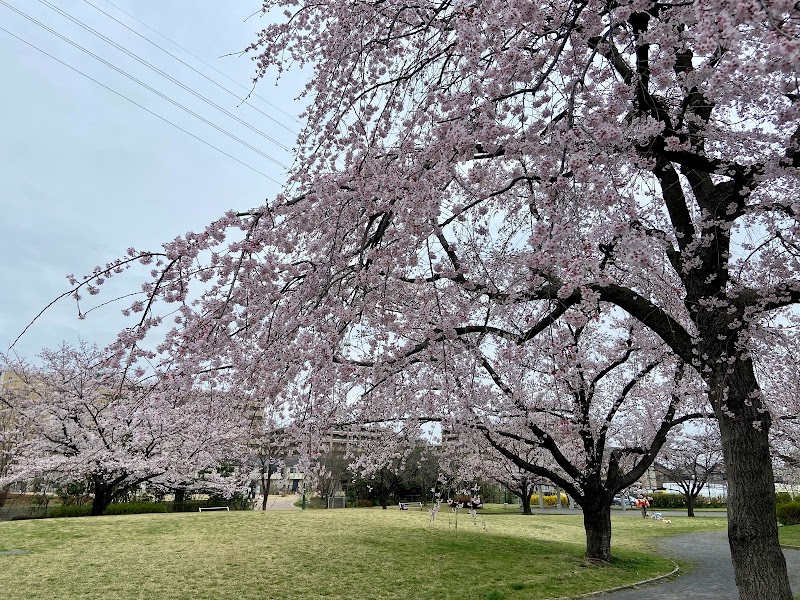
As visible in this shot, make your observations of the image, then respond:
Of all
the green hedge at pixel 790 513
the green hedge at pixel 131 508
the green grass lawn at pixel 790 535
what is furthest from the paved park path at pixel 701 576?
the green hedge at pixel 131 508

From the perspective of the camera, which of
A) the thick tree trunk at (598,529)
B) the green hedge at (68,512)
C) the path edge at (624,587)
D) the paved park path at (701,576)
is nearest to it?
the path edge at (624,587)

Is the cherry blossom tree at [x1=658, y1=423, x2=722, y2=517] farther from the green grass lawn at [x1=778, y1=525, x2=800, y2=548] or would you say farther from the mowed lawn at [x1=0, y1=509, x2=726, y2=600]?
the mowed lawn at [x1=0, y1=509, x2=726, y2=600]

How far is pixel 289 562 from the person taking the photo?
31.6 ft

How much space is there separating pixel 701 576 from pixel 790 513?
13.4 m

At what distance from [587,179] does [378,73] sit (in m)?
3.05

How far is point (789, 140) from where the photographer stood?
412 cm

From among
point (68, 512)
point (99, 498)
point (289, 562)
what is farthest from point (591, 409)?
point (68, 512)

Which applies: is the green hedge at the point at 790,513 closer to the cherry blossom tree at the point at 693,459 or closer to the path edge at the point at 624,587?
the cherry blossom tree at the point at 693,459

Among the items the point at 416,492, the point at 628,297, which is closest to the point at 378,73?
the point at 628,297

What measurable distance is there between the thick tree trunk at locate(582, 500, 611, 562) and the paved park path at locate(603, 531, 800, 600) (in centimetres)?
137

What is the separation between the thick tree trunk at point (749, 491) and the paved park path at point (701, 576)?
4836 millimetres

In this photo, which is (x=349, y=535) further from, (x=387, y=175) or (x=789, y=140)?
(x=789, y=140)

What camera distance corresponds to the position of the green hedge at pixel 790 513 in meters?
20.3

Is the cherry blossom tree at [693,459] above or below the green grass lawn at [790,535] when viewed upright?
above
